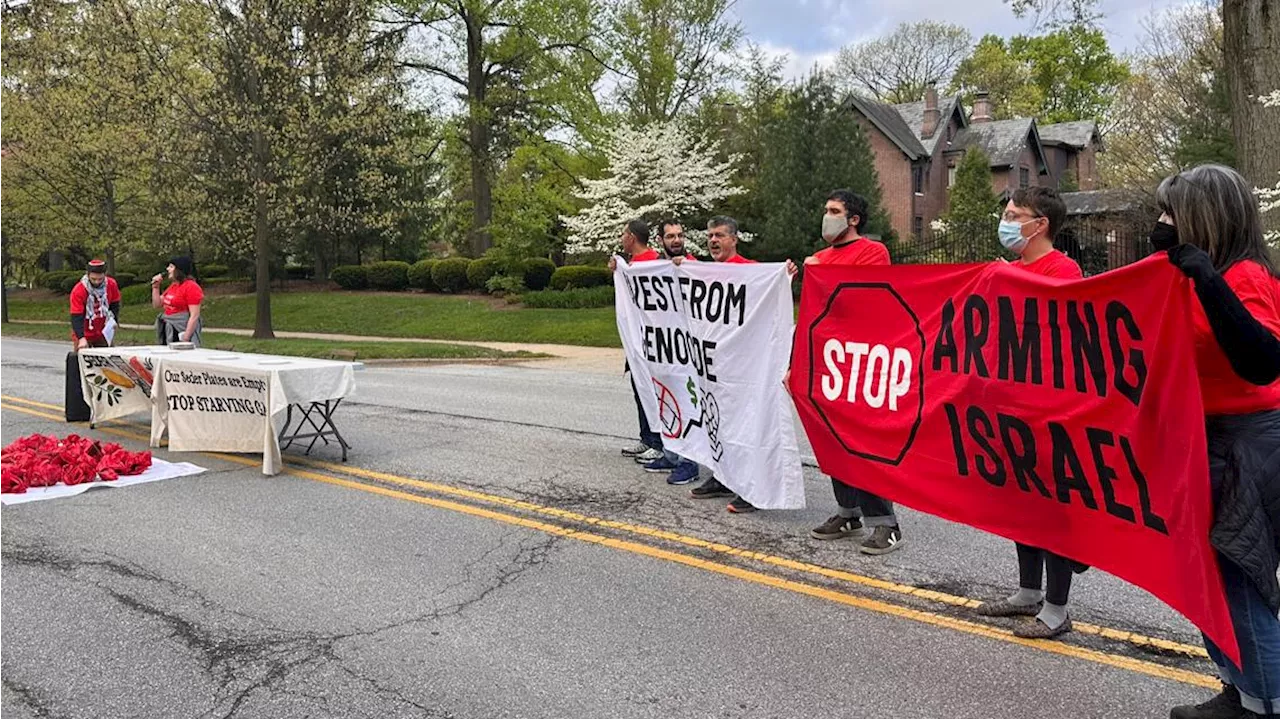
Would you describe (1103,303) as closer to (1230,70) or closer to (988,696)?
(988,696)

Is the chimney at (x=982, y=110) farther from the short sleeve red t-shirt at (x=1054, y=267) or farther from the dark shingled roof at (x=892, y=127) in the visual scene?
the short sleeve red t-shirt at (x=1054, y=267)

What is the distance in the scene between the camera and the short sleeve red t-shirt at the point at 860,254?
5.30 meters

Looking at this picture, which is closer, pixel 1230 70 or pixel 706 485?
pixel 706 485

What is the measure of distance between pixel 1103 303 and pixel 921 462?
136cm

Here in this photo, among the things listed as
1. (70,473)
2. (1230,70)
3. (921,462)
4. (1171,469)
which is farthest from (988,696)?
(1230,70)

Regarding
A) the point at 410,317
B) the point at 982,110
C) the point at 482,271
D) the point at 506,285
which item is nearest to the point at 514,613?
the point at 410,317

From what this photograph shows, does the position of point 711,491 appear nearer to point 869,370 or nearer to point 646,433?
point 646,433

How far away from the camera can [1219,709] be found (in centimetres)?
327

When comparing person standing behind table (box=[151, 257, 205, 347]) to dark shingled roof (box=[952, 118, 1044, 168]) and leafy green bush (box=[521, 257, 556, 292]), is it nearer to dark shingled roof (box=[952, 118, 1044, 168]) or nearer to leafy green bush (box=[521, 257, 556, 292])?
leafy green bush (box=[521, 257, 556, 292])

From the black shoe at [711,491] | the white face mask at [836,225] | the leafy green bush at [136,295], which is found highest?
the white face mask at [836,225]

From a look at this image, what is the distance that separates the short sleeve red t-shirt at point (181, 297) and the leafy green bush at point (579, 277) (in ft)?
68.2

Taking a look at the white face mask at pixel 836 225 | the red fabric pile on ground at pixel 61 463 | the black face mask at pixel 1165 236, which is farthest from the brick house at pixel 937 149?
the black face mask at pixel 1165 236

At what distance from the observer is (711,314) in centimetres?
644

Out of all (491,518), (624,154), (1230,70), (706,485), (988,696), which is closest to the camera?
(988,696)
